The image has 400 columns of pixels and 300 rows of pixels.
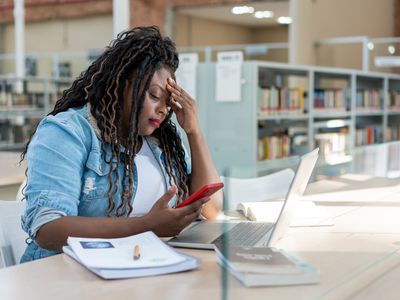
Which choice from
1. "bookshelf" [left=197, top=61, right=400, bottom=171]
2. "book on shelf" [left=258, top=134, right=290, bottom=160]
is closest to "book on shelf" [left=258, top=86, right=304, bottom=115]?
"bookshelf" [left=197, top=61, right=400, bottom=171]

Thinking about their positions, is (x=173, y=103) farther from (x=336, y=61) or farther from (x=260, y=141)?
(x=336, y=61)

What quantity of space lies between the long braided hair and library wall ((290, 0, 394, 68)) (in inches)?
281

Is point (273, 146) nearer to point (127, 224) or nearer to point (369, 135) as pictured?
point (369, 135)

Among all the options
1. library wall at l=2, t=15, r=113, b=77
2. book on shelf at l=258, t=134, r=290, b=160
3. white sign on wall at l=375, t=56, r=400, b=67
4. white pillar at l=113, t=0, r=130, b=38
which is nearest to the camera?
book on shelf at l=258, t=134, r=290, b=160

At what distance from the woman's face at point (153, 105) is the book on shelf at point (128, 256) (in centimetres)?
45

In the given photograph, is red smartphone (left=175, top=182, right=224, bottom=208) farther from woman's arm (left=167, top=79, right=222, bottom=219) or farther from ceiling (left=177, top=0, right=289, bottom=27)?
ceiling (left=177, top=0, right=289, bottom=27)

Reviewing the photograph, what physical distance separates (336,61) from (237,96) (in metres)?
5.56

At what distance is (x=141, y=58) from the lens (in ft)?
6.32

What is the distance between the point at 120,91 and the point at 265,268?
0.88m

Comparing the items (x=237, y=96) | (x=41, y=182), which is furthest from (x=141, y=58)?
(x=237, y=96)

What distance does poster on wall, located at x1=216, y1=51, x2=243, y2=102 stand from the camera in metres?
5.06

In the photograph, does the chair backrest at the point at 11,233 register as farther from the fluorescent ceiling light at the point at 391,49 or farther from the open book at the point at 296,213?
the fluorescent ceiling light at the point at 391,49

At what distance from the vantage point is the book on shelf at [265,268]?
117 cm

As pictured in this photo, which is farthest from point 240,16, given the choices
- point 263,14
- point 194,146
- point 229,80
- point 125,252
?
point 125,252
